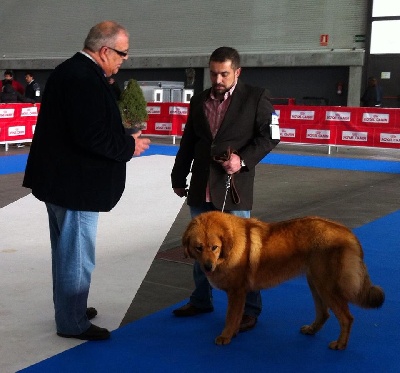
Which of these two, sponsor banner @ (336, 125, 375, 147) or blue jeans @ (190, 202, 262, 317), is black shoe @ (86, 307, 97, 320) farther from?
sponsor banner @ (336, 125, 375, 147)

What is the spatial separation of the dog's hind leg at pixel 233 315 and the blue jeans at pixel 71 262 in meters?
0.92

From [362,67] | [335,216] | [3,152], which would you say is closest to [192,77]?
[362,67]

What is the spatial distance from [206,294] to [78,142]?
1.63m

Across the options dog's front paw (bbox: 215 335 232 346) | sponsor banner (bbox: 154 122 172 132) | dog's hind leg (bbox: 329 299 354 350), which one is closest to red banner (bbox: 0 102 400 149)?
sponsor banner (bbox: 154 122 172 132)

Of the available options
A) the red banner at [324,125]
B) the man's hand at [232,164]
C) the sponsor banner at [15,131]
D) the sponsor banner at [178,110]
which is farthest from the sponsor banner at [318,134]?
the man's hand at [232,164]

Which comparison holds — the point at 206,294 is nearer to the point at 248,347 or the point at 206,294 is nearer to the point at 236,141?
the point at 248,347

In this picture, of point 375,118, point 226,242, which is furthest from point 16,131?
point 226,242

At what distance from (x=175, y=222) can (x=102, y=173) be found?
403cm

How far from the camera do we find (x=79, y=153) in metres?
3.70

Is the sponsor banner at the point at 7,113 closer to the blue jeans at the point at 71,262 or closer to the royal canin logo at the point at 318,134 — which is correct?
the royal canin logo at the point at 318,134

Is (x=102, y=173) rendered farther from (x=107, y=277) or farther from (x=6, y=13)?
(x=6, y=13)

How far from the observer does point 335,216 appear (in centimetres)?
819

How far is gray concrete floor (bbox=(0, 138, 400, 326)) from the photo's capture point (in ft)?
16.8

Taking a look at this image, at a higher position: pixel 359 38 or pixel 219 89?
pixel 359 38
